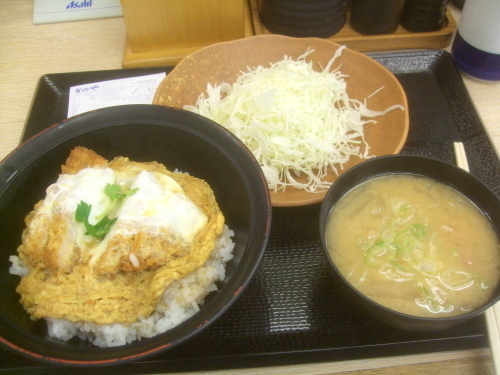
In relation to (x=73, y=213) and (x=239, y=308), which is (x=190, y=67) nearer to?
(x=73, y=213)

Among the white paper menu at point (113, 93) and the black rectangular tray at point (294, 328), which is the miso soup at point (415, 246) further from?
the white paper menu at point (113, 93)

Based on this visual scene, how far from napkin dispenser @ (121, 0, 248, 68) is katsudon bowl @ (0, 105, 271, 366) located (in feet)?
3.34

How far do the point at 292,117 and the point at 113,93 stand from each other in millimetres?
1046

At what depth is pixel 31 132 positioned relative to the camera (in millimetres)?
2117

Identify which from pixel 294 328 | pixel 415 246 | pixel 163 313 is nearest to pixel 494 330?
pixel 415 246

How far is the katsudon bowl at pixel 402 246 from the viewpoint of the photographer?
120cm

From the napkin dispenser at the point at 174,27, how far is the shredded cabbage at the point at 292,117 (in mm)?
470

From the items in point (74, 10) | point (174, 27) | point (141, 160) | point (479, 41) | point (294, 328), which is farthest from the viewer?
point (74, 10)

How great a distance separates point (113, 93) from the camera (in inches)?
89.9

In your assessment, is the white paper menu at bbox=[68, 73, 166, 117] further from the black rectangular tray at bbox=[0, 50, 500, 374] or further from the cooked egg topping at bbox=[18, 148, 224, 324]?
the black rectangular tray at bbox=[0, 50, 500, 374]

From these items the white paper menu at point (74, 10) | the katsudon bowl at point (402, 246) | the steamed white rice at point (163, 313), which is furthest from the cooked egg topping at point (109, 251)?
the white paper menu at point (74, 10)

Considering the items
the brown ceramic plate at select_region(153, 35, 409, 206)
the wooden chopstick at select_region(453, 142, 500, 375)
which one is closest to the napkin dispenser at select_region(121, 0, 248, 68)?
the brown ceramic plate at select_region(153, 35, 409, 206)

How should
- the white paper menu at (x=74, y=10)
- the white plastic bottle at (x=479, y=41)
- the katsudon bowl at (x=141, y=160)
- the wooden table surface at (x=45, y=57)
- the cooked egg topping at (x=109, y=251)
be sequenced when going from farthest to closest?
the white paper menu at (x=74, y=10)
the wooden table surface at (x=45, y=57)
the white plastic bottle at (x=479, y=41)
the cooked egg topping at (x=109, y=251)
the katsudon bowl at (x=141, y=160)

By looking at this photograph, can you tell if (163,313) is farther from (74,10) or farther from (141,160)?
(74,10)
